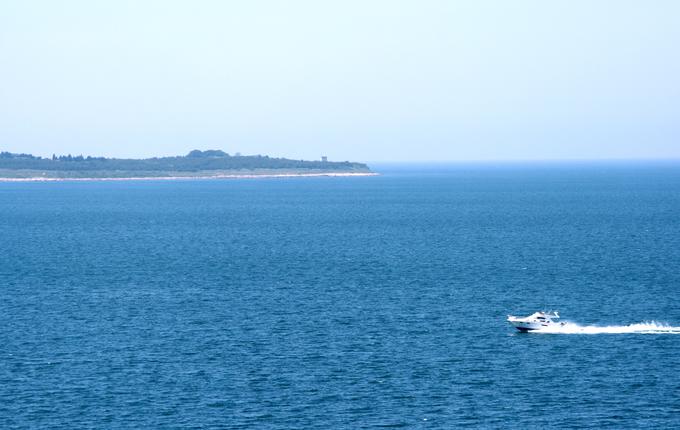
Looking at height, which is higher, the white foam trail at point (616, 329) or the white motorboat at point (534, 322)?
the white motorboat at point (534, 322)

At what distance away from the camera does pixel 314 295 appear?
9938 centimetres

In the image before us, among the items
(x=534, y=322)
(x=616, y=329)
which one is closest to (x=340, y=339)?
(x=534, y=322)

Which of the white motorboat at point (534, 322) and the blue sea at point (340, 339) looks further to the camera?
the white motorboat at point (534, 322)

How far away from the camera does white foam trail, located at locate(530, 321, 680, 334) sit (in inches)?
3130

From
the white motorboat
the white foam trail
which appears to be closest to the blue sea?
the white foam trail

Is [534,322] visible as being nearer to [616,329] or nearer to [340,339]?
[616,329]

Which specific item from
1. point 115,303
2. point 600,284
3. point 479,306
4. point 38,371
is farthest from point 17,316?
point 600,284

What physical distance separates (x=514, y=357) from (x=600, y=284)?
34532 mm

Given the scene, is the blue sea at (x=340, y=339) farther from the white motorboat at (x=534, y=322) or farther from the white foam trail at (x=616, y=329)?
the white motorboat at (x=534, y=322)

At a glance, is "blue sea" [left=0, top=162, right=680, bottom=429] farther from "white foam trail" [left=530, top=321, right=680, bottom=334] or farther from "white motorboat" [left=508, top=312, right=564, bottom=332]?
"white motorboat" [left=508, top=312, right=564, bottom=332]

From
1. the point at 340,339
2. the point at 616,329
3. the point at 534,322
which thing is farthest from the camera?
the point at 534,322

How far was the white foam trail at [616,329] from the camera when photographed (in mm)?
79500

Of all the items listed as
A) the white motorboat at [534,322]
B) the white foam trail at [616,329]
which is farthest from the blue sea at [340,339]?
the white motorboat at [534,322]

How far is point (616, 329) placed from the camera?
80.2 m
